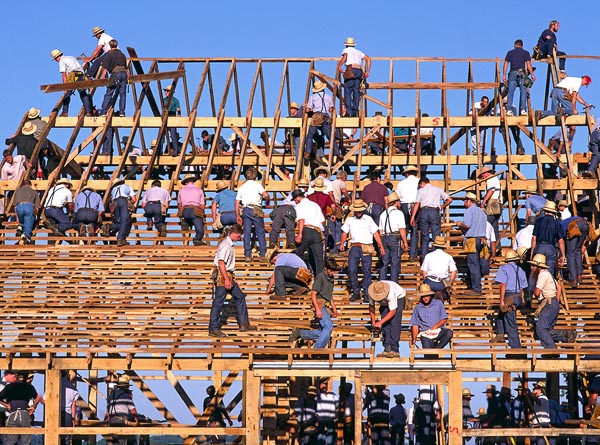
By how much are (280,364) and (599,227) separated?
938 cm

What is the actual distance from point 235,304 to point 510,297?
14.8ft

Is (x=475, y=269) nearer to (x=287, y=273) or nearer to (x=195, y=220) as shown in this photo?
(x=287, y=273)

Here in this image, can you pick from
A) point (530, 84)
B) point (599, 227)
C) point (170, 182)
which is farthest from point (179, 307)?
point (530, 84)

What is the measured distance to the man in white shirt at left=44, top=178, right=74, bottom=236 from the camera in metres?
29.5

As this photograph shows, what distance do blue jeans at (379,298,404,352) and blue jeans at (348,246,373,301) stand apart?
2563 mm

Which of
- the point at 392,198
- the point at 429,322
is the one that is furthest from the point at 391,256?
the point at 429,322

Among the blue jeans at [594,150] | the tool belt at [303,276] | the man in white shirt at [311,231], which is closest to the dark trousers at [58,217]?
the man in white shirt at [311,231]

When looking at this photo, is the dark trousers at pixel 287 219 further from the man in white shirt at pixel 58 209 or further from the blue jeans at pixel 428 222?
the man in white shirt at pixel 58 209

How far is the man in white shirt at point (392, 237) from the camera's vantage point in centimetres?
2609

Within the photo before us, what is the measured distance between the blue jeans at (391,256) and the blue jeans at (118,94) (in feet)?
31.5

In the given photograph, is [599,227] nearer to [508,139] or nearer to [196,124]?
[508,139]

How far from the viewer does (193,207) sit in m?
29.0

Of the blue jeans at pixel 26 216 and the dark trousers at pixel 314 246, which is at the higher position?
the blue jeans at pixel 26 216

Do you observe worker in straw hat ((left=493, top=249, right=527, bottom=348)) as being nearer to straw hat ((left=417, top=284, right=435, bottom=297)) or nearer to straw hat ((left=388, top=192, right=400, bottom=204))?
straw hat ((left=417, top=284, right=435, bottom=297))
